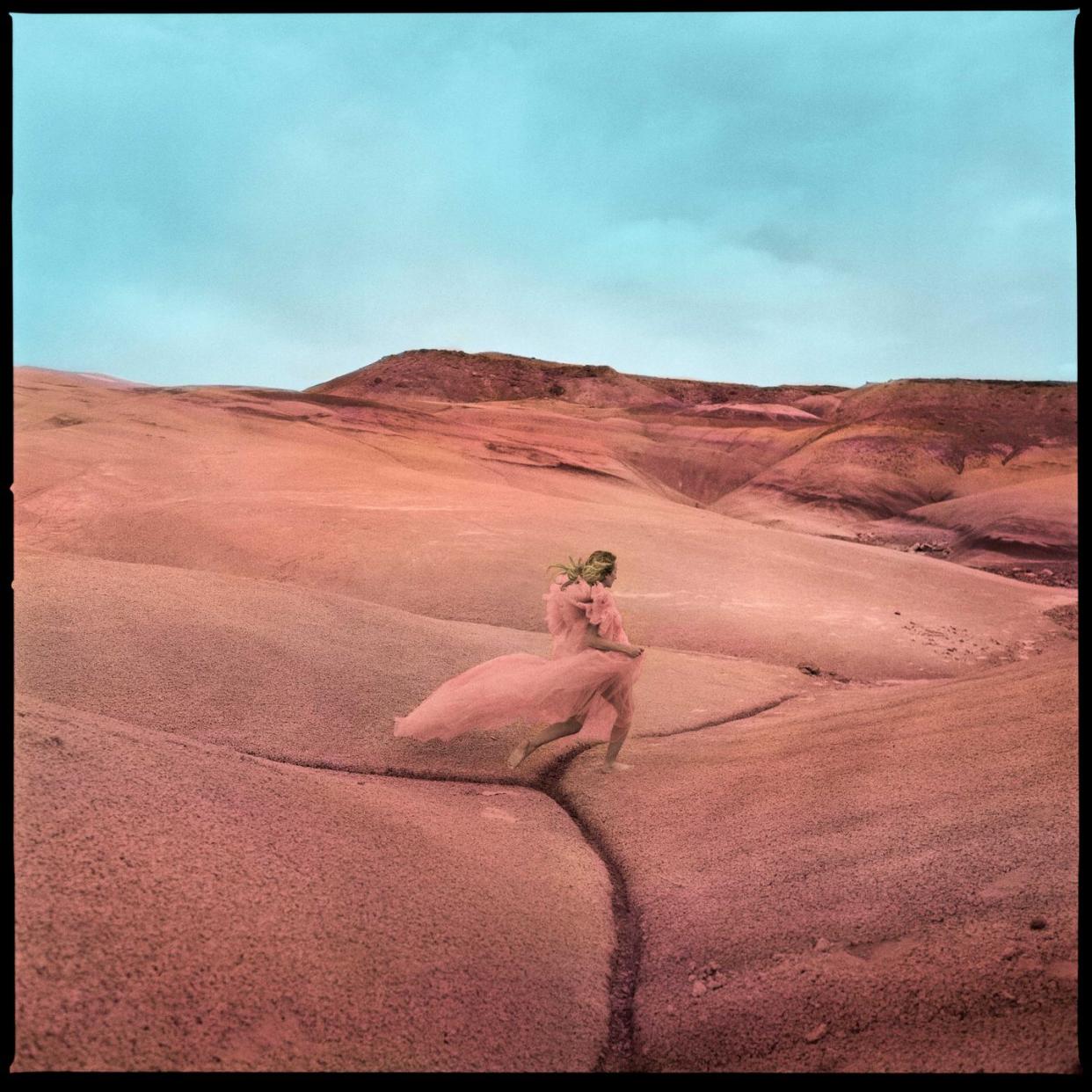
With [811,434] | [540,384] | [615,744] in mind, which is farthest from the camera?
[540,384]

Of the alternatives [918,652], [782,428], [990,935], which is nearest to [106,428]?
[918,652]

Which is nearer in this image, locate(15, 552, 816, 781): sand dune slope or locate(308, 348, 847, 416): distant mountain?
locate(15, 552, 816, 781): sand dune slope

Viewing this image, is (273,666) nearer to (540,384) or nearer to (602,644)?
(602,644)

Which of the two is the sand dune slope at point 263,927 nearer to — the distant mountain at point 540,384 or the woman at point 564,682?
the woman at point 564,682

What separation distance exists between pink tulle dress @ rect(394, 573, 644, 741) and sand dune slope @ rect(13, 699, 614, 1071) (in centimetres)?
102

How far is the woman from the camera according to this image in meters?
4.79

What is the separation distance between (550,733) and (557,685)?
311mm

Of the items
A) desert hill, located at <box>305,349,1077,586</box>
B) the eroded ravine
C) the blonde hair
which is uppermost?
desert hill, located at <box>305,349,1077,586</box>

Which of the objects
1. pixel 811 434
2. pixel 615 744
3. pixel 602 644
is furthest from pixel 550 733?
pixel 811 434

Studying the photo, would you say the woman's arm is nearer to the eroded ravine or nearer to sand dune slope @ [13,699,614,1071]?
the eroded ravine

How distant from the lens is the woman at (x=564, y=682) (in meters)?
4.79

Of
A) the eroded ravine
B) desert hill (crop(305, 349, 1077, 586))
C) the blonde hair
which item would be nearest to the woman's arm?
the blonde hair

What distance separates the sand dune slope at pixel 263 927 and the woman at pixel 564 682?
1021 mm

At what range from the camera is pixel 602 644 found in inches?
190
